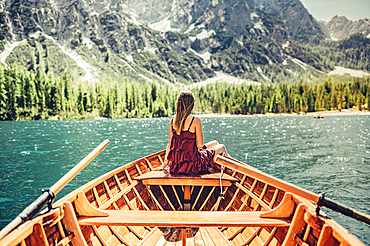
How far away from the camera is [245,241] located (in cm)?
555

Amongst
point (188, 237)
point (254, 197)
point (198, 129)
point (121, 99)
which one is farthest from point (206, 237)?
point (121, 99)

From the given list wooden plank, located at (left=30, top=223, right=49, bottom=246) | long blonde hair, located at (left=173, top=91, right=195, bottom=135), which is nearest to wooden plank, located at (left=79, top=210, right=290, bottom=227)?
wooden plank, located at (left=30, top=223, right=49, bottom=246)

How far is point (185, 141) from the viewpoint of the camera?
6.07m

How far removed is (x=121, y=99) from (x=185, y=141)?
118 metres

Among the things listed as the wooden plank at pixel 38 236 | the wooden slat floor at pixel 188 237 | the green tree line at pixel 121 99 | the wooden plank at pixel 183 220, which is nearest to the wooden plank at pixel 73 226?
the wooden plank at pixel 183 220

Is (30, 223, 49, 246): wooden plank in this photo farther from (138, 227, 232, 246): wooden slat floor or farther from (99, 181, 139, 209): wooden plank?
(138, 227, 232, 246): wooden slat floor

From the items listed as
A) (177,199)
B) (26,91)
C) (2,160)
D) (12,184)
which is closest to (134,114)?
(26,91)

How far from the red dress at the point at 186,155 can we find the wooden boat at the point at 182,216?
0.27 meters

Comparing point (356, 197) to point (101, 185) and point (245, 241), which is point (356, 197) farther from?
point (101, 185)

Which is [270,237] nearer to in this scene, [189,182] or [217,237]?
[217,237]

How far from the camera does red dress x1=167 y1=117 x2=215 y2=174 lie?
239 inches

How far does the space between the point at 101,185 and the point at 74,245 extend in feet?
5.82

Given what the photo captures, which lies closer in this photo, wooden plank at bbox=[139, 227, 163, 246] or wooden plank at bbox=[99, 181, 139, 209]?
wooden plank at bbox=[99, 181, 139, 209]

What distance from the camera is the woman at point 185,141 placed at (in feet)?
19.2
